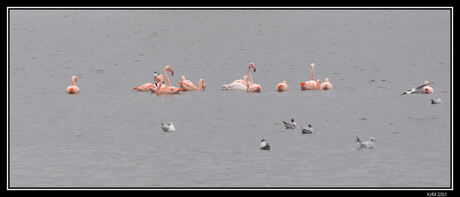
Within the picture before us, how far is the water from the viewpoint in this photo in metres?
22.1

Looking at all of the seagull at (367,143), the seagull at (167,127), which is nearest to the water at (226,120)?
the seagull at (367,143)

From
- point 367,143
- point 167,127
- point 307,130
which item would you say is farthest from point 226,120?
point 367,143

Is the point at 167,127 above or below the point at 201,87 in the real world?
below

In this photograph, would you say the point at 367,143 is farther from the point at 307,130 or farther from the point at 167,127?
the point at 167,127

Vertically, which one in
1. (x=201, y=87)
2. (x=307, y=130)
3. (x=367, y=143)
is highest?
(x=201, y=87)

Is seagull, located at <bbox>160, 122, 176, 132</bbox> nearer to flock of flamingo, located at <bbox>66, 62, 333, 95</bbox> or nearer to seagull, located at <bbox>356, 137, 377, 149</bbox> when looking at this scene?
seagull, located at <bbox>356, 137, 377, 149</bbox>

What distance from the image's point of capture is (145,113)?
34969 millimetres

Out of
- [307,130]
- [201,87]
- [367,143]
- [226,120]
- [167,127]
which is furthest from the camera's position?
[201,87]

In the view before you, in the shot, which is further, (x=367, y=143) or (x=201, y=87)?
(x=201, y=87)

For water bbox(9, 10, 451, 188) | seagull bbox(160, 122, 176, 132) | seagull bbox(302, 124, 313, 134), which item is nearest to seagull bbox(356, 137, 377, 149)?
water bbox(9, 10, 451, 188)

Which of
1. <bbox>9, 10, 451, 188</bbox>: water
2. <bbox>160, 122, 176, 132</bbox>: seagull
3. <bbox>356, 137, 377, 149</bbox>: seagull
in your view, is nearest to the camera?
<bbox>9, 10, 451, 188</bbox>: water

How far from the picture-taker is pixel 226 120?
3228cm

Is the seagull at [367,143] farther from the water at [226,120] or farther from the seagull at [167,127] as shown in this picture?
the seagull at [167,127]

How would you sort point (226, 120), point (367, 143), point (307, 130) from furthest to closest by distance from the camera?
point (226, 120) < point (307, 130) < point (367, 143)
